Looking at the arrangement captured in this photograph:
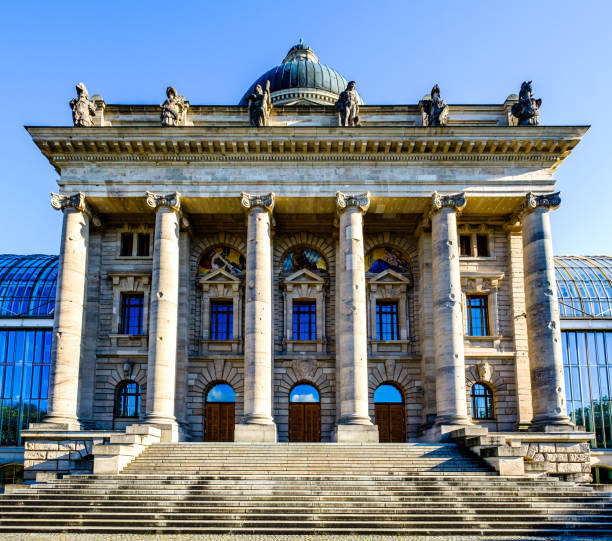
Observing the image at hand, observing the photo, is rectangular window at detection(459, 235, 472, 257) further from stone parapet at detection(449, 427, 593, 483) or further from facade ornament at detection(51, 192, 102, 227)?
facade ornament at detection(51, 192, 102, 227)

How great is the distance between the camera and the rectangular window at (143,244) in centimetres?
3912

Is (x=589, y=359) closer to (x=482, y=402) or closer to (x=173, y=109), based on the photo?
(x=482, y=402)

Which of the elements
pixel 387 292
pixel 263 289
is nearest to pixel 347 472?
pixel 263 289

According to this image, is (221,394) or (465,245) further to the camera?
(465,245)

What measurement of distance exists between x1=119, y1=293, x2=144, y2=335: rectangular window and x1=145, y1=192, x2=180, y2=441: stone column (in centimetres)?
408

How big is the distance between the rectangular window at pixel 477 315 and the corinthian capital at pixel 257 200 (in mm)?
12468

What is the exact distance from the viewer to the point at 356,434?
32.5m

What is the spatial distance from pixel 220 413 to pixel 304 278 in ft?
28.9

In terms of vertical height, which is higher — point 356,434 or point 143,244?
point 143,244

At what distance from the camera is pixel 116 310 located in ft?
125

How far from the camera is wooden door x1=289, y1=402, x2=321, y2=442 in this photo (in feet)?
123

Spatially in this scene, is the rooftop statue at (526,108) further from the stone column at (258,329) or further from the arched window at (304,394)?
the arched window at (304,394)

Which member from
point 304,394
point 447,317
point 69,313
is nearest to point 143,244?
point 69,313

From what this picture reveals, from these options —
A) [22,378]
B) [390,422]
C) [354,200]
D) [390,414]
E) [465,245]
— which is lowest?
[390,422]
